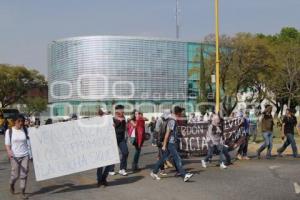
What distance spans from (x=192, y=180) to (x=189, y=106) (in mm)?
93122

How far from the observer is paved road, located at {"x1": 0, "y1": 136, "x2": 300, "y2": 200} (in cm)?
995

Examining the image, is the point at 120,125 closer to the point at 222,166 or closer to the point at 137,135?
the point at 137,135

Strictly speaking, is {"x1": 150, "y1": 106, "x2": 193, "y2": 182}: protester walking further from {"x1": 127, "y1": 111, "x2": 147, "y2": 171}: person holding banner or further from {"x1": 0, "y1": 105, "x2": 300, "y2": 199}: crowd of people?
{"x1": 127, "y1": 111, "x2": 147, "y2": 171}: person holding banner

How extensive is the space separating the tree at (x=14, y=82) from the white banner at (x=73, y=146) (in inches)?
2834

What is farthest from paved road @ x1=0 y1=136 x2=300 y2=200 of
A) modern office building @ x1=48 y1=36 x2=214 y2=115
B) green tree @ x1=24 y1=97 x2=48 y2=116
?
modern office building @ x1=48 y1=36 x2=214 y2=115

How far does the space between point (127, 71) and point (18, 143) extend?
99.4 meters

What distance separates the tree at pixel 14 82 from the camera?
81.6m

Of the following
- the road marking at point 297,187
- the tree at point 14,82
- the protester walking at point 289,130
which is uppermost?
the tree at point 14,82

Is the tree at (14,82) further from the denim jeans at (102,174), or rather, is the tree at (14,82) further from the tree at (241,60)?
the denim jeans at (102,174)

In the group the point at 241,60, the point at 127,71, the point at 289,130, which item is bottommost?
the point at 289,130

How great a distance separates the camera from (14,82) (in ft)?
270

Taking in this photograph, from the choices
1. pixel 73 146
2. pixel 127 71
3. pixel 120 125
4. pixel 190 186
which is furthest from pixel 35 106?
pixel 190 186

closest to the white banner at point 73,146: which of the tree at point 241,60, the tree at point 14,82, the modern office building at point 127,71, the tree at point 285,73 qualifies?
the tree at point 241,60

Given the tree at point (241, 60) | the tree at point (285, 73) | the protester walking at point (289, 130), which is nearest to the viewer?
the protester walking at point (289, 130)
